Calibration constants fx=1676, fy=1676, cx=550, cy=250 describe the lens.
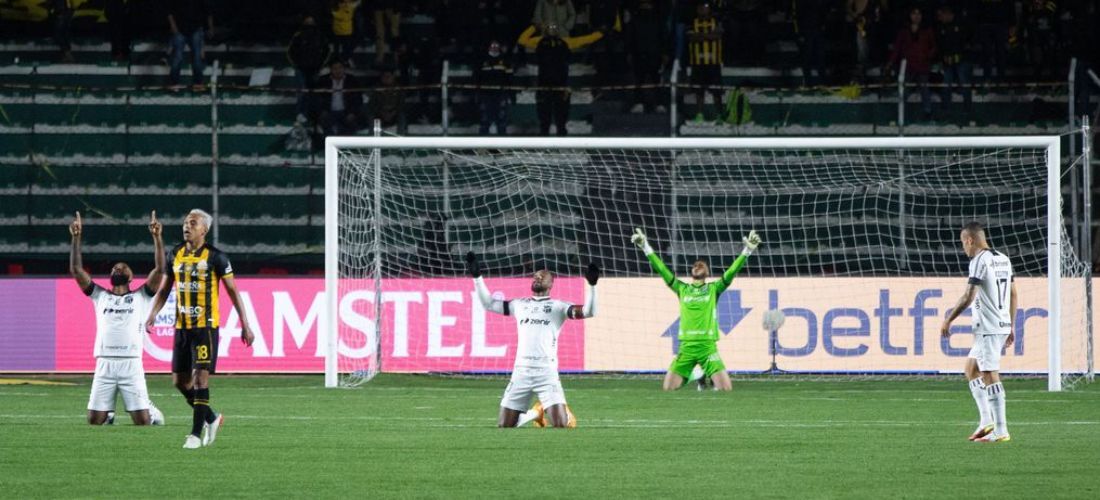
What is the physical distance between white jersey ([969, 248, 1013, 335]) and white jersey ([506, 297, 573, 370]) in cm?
367

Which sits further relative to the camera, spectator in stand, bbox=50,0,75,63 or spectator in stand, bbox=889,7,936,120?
spectator in stand, bbox=50,0,75,63

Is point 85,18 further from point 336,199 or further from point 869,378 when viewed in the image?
point 869,378

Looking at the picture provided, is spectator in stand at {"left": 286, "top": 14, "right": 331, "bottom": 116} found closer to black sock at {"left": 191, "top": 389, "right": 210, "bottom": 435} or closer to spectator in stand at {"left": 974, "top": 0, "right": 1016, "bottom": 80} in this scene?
spectator in stand at {"left": 974, "top": 0, "right": 1016, "bottom": 80}

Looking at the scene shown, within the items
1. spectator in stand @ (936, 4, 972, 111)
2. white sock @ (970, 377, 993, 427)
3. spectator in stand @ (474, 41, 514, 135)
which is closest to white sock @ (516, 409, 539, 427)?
white sock @ (970, 377, 993, 427)

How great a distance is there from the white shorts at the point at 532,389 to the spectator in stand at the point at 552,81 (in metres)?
11.5

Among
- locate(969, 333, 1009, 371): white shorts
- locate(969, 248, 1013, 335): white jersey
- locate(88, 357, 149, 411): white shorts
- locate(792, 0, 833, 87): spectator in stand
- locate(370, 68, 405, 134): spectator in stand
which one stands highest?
locate(792, 0, 833, 87): spectator in stand

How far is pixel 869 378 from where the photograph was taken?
22.3 metres

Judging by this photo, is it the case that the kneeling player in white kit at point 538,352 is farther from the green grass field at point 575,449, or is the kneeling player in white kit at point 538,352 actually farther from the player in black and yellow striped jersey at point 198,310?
the player in black and yellow striped jersey at point 198,310

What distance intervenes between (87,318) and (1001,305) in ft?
44.8

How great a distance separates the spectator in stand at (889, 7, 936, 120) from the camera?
26734 mm

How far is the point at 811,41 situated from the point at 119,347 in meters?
15.0

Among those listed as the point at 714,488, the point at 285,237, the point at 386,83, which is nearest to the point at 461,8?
the point at 386,83

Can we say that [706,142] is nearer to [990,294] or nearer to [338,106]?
[990,294]

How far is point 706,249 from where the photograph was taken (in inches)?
963
